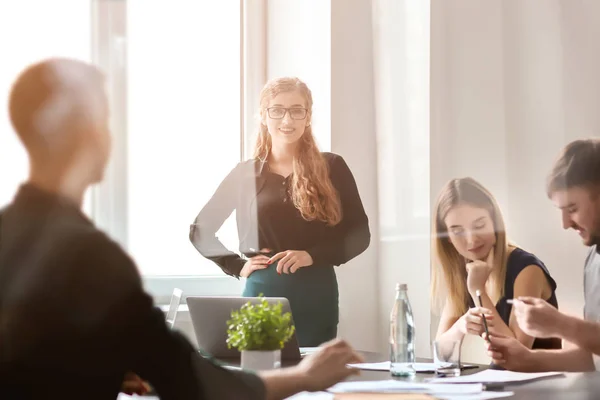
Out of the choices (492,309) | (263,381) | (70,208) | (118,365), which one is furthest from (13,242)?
(492,309)

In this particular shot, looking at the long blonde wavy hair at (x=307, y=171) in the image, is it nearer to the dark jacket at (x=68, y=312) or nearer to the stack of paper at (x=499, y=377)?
the stack of paper at (x=499, y=377)

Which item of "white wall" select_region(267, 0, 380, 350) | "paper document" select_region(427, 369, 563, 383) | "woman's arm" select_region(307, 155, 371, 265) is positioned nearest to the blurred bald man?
"paper document" select_region(427, 369, 563, 383)

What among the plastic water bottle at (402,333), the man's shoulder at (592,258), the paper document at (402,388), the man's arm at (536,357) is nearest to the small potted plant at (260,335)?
the paper document at (402,388)

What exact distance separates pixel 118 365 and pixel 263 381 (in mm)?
253

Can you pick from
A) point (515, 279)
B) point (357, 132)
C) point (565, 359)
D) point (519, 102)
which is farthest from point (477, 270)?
point (357, 132)

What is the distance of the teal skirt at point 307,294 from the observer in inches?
105

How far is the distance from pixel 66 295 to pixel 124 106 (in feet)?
3.48

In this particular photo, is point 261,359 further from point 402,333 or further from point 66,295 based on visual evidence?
point 66,295

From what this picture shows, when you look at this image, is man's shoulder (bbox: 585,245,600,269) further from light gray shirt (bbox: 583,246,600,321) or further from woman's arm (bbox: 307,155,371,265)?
woman's arm (bbox: 307,155,371,265)

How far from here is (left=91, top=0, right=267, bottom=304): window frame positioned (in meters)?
1.80

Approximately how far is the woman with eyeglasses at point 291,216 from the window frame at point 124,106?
82 mm

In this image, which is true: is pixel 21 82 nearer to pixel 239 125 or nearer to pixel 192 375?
pixel 192 375

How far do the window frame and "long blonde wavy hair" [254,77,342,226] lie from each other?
93mm

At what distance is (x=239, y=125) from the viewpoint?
115 inches
